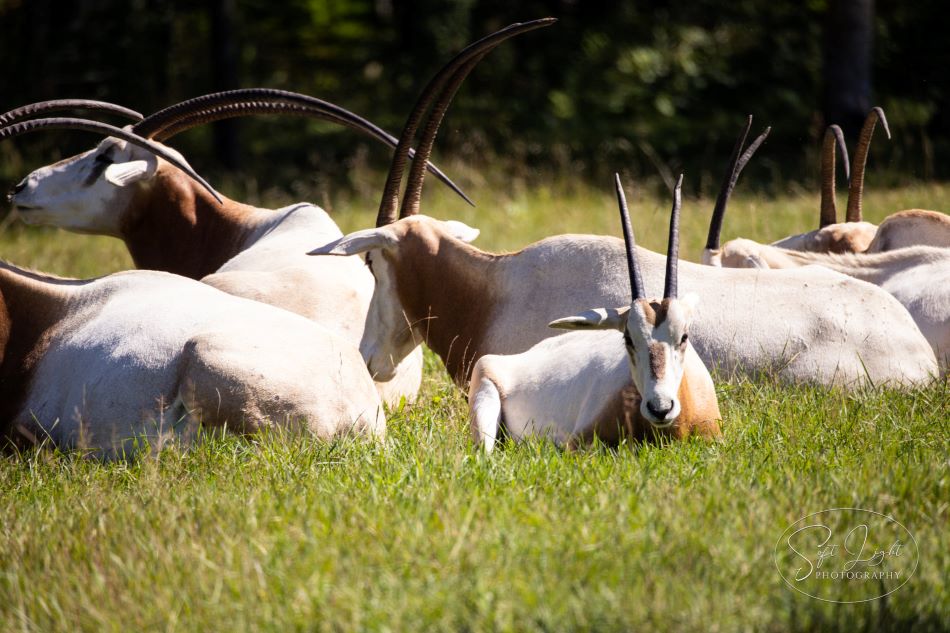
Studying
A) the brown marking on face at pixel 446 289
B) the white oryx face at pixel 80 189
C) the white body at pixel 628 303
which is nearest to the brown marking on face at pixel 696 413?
the white body at pixel 628 303

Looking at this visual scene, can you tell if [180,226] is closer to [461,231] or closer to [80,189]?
[80,189]

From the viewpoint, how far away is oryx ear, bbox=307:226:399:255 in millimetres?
5484

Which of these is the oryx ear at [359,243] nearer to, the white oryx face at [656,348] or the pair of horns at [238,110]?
the pair of horns at [238,110]

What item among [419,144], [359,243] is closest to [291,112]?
[419,144]

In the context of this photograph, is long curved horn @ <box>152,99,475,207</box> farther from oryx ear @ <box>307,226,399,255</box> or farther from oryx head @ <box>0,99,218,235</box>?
oryx ear @ <box>307,226,399,255</box>

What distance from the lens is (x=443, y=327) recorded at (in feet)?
19.5

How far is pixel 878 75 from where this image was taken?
18.0 metres

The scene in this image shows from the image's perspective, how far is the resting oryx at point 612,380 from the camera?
3.91 metres

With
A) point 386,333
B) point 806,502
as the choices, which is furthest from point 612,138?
point 806,502

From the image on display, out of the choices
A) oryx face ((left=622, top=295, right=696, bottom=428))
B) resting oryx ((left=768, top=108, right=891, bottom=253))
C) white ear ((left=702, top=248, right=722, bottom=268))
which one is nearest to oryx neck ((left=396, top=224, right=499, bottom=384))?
white ear ((left=702, top=248, right=722, bottom=268))

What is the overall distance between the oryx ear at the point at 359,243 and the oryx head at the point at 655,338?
1.73 metres

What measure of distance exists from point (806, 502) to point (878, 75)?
16144mm

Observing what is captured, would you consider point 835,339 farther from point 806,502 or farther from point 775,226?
point 775,226

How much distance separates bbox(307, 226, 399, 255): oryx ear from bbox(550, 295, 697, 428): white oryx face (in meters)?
1.74
